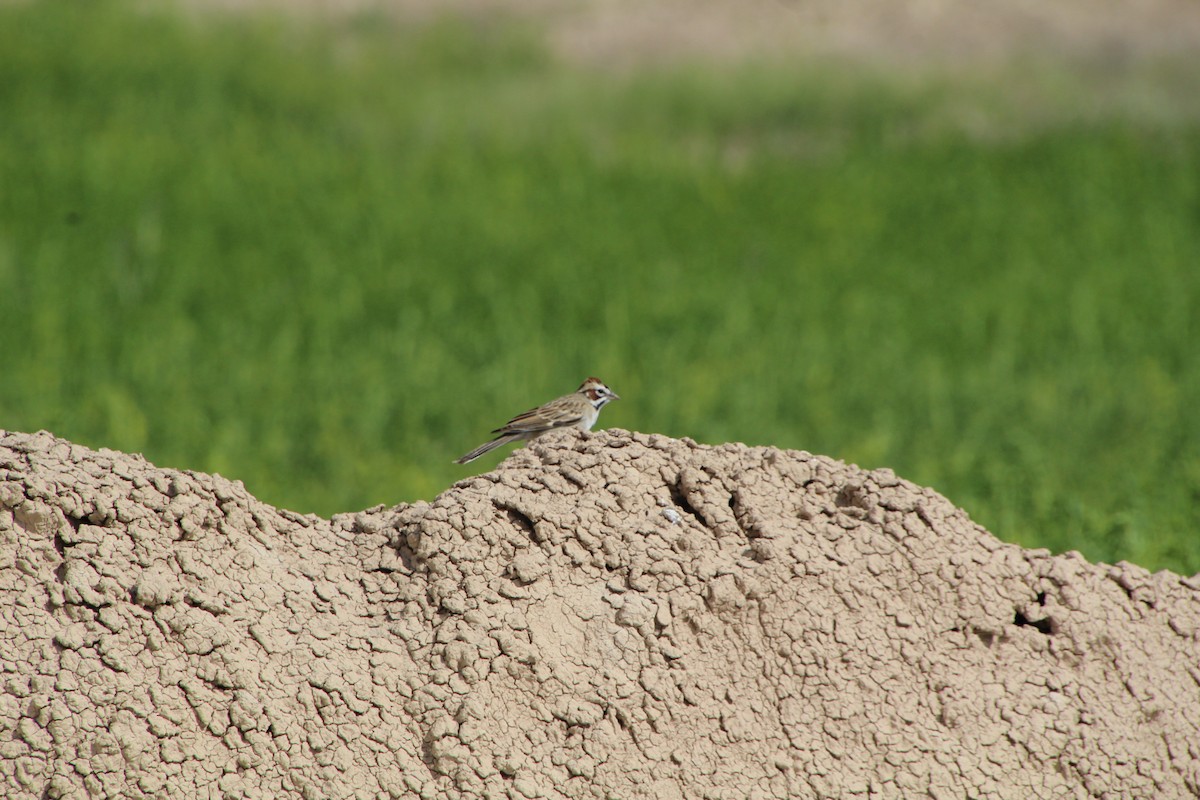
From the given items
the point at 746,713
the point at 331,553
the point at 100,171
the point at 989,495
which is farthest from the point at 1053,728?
the point at 100,171

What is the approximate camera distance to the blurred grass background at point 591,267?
1091 centimetres

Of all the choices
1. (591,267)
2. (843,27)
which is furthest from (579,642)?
(843,27)

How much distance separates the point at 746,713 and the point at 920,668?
2.00 ft

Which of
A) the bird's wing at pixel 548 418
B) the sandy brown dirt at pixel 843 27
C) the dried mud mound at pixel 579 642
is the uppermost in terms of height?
the sandy brown dirt at pixel 843 27

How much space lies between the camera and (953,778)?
4723 mm

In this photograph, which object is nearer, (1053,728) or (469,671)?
(469,671)

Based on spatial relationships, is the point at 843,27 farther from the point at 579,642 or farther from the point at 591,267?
the point at 579,642

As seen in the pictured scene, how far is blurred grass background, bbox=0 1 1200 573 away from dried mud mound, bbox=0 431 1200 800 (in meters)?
3.10

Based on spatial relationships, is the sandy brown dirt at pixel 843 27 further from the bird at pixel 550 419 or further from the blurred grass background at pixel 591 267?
the bird at pixel 550 419

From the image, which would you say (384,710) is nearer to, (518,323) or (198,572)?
(198,572)

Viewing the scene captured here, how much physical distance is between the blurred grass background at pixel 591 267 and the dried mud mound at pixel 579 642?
3097mm

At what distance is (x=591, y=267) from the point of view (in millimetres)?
14828

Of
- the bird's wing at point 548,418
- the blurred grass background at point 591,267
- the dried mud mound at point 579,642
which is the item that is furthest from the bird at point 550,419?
the blurred grass background at point 591,267

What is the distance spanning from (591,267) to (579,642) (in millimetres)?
10317
